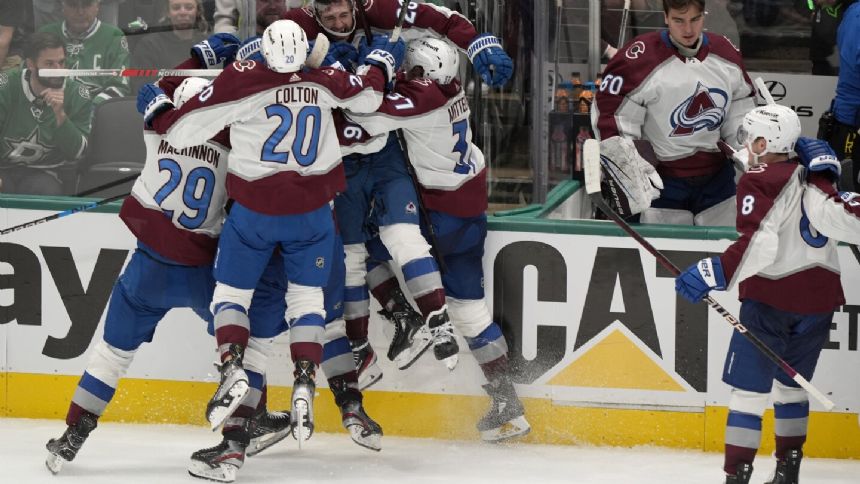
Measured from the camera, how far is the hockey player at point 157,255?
4.68 meters

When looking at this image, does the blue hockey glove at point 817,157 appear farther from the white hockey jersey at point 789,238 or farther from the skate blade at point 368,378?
the skate blade at point 368,378

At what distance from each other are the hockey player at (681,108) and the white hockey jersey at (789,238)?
90cm

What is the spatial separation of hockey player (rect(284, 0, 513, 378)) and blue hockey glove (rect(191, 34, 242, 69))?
0.21 metres

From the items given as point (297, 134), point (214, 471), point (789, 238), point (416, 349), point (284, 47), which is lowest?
point (214, 471)

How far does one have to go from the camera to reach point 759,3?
6426 mm

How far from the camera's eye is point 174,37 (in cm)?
588

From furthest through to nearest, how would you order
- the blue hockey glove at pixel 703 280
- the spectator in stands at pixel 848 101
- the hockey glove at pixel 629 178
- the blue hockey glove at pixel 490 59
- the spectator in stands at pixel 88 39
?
the spectator in stands at pixel 88 39, the spectator in stands at pixel 848 101, the hockey glove at pixel 629 178, the blue hockey glove at pixel 490 59, the blue hockey glove at pixel 703 280

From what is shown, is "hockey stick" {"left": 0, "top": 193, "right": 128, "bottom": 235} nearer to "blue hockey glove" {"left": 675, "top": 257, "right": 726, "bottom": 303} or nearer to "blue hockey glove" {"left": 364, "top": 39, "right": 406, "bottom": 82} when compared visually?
"blue hockey glove" {"left": 364, "top": 39, "right": 406, "bottom": 82}

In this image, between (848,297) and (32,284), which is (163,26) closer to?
(32,284)

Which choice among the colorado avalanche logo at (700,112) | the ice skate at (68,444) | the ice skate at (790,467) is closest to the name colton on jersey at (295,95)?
the ice skate at (68,444)

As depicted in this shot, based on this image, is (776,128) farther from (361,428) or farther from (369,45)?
(361,428)

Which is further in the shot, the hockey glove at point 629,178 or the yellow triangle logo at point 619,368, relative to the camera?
the hockey glove at point 629,178

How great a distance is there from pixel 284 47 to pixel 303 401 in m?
1.00

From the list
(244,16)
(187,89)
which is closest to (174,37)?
(244,16)
